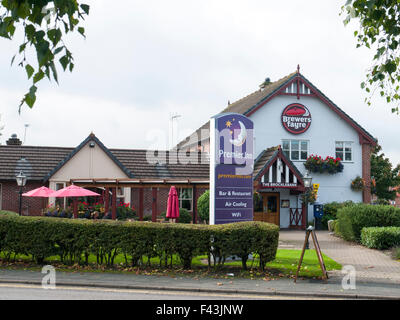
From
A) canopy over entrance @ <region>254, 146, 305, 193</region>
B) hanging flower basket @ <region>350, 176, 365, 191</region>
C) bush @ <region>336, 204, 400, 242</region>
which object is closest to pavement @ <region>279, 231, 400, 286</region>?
bush @ <region>336, 204, 400, 242</region>

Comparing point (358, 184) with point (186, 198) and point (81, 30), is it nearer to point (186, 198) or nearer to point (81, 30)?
point (186, 198)

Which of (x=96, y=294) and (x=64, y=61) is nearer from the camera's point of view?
(x=64, y=61)

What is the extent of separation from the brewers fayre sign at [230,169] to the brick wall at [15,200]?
16903 millimetres

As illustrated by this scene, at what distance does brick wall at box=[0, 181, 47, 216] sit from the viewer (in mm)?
28038

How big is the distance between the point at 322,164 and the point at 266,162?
5.66 metres

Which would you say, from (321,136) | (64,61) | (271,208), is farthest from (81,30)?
(321,136)

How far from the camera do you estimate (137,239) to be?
1252 cm

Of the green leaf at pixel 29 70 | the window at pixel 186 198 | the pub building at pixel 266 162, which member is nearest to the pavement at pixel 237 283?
the green leaf at pixel 29 70

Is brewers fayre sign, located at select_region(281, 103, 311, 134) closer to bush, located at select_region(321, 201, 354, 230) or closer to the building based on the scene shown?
the building

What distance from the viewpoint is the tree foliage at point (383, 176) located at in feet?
159

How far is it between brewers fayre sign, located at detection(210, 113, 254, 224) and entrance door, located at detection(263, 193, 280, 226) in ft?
55.7

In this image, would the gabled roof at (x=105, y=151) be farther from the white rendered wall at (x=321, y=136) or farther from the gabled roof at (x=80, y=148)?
the white rendered wall at (x=321, y=136)

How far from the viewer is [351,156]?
34.1m
